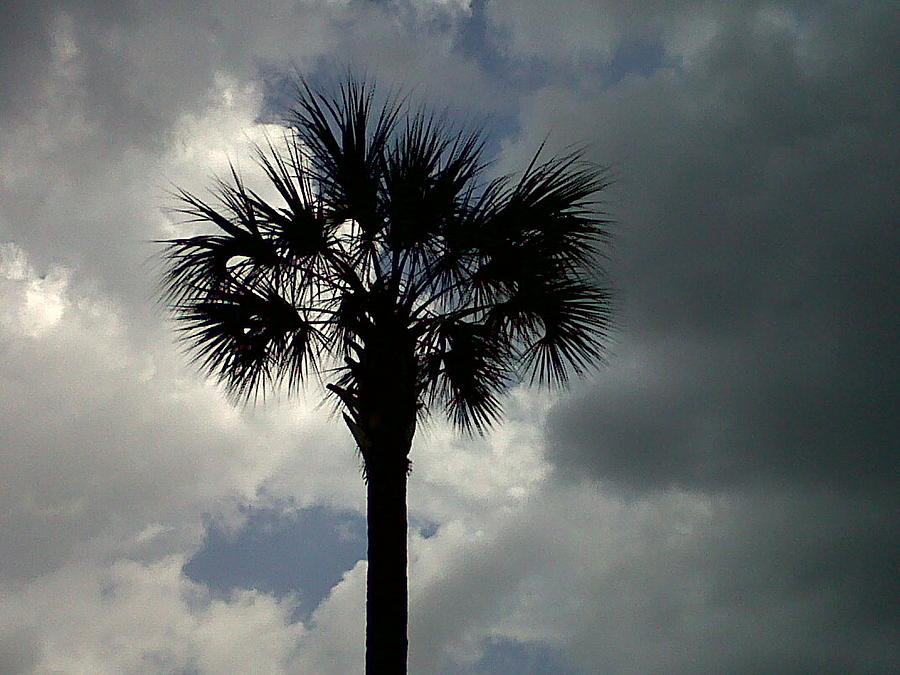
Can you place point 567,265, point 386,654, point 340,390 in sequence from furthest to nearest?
1. point 567,265
2. point 340,390
3. point 386,654

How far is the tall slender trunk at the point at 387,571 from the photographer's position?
31.9 feet

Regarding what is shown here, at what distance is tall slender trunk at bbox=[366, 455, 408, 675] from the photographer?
9.71 metres

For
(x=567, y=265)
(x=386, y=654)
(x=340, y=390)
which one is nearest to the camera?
(x=386, y=654)

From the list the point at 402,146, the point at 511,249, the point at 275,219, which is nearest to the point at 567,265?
the point at 511,249

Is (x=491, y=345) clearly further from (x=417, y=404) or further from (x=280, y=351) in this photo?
(x=280, y=351)

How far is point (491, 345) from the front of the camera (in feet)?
39.1

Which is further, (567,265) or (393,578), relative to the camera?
(567,265)

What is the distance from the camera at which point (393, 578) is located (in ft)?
32.5

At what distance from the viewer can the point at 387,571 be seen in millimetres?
9914

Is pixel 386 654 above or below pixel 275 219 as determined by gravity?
below

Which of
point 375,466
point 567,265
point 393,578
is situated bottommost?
point 393,578

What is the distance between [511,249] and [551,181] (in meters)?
0.79

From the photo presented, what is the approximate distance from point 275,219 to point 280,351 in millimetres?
1349

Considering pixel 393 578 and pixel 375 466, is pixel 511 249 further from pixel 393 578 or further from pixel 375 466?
pixel 393 578
